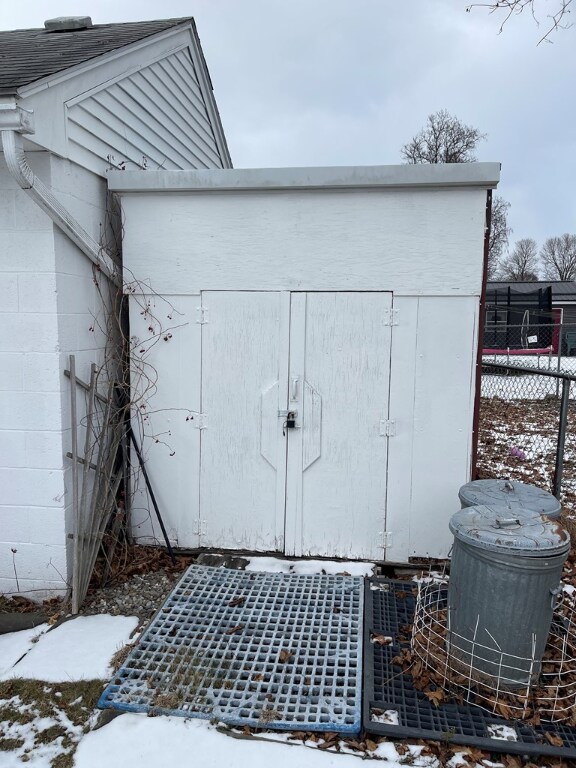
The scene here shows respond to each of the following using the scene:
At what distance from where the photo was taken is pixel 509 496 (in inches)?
143

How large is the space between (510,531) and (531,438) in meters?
5.72

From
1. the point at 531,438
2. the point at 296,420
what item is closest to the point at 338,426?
the point at 296,420

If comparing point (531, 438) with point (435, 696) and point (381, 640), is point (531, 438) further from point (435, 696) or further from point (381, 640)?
point (435, 696)

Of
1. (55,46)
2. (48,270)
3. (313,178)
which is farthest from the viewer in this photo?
(55,46)

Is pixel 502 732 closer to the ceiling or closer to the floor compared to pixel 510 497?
closer to the floor

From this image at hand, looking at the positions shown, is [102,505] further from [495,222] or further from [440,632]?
[495,222]

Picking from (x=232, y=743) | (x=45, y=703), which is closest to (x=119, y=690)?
(x=45, y=703)

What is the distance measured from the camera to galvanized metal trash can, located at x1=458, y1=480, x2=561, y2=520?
→ 3416 mm

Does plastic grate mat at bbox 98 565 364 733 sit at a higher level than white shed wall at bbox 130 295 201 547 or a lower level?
lower

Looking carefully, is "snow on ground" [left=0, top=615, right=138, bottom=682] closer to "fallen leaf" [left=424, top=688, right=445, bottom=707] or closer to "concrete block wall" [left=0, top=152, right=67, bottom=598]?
"concrete block wall" [left=0, top=152, right=67, bottom=598]

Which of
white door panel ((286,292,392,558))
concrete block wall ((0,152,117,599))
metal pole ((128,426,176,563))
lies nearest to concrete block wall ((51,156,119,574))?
concrete block wall ((0,152,117,599))

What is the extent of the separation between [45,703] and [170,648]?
74 centimetres

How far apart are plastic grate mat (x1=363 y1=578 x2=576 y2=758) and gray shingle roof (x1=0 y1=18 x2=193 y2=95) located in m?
4.05

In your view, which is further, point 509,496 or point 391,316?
point 391,316
